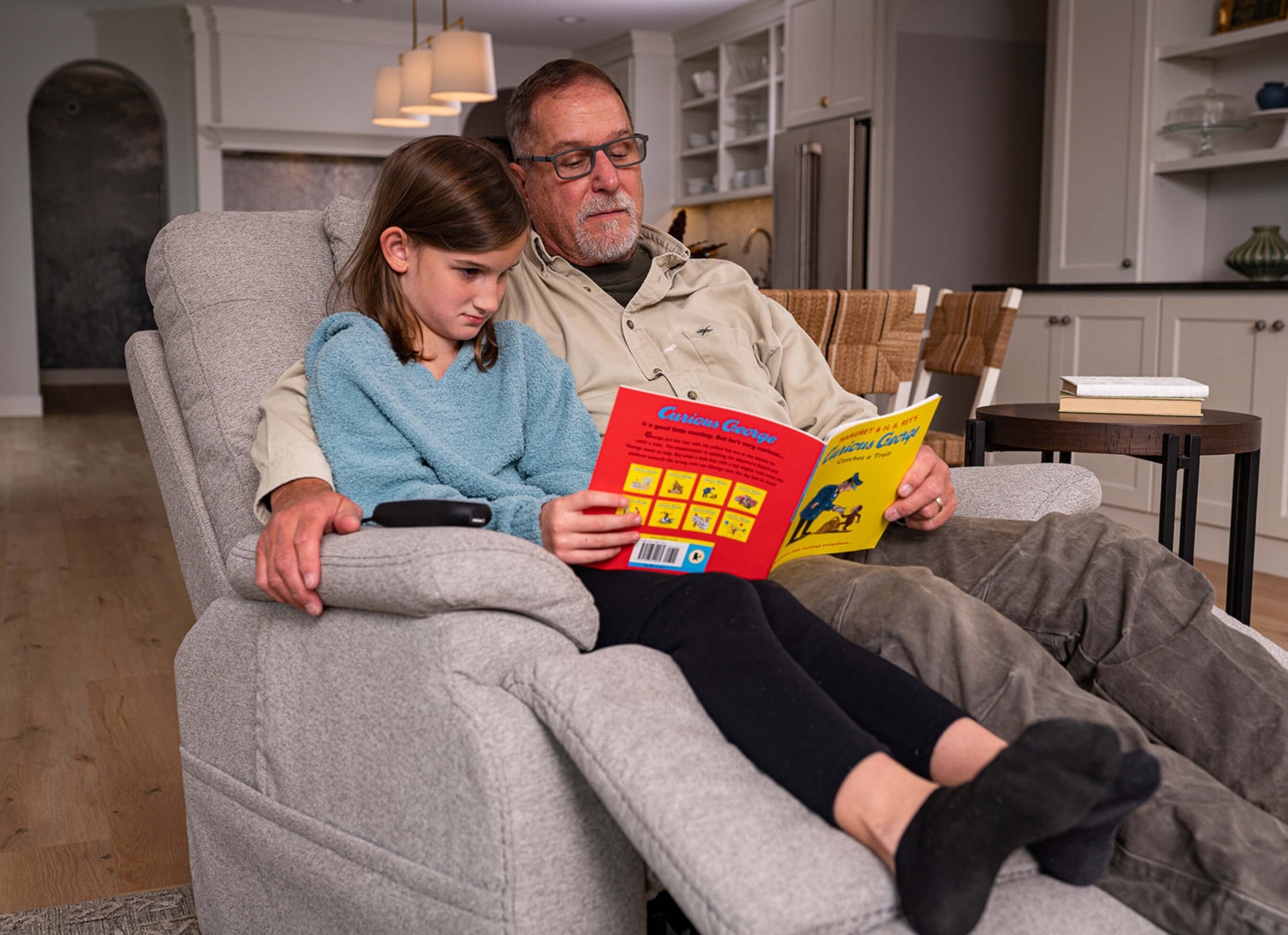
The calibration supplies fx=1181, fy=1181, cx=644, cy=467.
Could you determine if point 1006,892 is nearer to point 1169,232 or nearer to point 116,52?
point 1169,232

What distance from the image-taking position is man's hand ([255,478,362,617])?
1.21 meters

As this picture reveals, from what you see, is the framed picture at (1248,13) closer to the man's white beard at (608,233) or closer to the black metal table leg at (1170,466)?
the black metal table leg at (1170,466)

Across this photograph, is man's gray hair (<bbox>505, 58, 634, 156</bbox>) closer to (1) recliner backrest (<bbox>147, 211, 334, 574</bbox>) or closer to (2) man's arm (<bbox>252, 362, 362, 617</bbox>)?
(1) recliner backrest (<bbox>147, 211, 334, 574</bbox>)

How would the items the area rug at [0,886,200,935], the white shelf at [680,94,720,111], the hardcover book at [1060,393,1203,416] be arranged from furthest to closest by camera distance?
1. the white shelf at [680,94,720,111]
2. the hardcover book at [1060,393,1203,416]
3. the area rug at [0,886,200,935]

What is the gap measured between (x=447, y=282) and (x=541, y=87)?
53cm

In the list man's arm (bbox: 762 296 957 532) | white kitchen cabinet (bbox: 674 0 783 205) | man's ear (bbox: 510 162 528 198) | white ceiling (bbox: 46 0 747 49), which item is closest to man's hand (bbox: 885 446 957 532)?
man's arm (bbox: 762 296 957 532)

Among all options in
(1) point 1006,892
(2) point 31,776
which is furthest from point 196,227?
(1) point 1006,892

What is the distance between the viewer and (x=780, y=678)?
3.45 feet

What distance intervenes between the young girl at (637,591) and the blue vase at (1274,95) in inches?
139

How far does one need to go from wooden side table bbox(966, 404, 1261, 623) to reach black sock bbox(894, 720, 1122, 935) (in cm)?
147

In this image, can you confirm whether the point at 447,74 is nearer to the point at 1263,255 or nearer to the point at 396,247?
the point at 1263,255

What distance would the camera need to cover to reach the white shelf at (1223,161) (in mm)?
3973

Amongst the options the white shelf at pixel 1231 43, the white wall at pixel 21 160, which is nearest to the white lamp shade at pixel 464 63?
the white shelf at pixel 1231 43

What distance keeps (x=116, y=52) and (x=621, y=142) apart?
731cm
